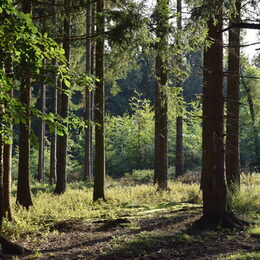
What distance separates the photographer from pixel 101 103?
1241 cm

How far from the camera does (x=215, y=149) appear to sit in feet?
26.8

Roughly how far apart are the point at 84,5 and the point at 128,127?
20737mm

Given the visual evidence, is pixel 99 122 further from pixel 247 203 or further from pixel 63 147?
pixel 247 203

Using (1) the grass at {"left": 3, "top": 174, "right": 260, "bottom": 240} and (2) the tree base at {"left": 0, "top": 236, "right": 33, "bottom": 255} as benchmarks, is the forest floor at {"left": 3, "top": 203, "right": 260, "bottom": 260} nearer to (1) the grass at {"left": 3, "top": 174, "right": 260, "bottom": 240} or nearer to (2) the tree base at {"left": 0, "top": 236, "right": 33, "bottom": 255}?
(2) the tree base at {"left": 0, "top": 236, "right": 33, "bottom": 255}

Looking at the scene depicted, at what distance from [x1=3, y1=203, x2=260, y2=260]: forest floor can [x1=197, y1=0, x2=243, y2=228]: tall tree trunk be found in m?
0.46

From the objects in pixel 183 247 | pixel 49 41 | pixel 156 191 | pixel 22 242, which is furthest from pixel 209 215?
pixel 156 191

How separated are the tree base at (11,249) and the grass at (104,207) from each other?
83 cm

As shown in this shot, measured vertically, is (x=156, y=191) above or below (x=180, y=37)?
below

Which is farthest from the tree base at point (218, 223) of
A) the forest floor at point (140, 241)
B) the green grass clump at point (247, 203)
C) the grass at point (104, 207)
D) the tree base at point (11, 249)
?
the tree base at point (11, 249)

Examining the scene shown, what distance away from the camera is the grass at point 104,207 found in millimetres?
8461

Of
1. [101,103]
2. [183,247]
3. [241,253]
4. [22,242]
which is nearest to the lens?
[241,253]

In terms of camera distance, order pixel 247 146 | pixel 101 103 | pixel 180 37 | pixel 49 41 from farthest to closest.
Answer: pixel 247 146, pixel 101 103, pixel 180 37, pixel 49 41

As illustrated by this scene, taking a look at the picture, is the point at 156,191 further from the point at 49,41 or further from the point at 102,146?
the point at 49,41

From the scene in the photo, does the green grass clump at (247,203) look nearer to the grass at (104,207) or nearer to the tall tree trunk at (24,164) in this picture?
the grass at (104,207)
